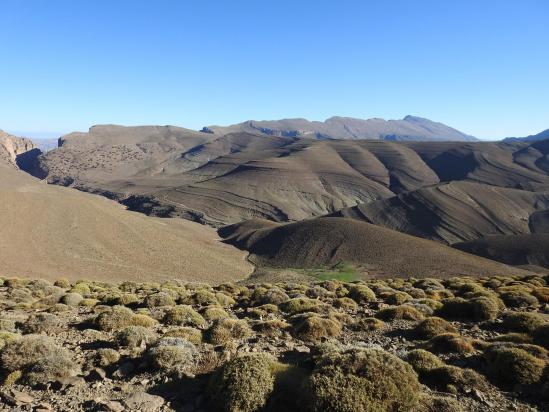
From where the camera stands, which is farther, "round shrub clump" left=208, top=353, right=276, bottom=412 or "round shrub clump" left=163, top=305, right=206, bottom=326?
"round shrub clump" left=163, top=305, right=206, bottom=326

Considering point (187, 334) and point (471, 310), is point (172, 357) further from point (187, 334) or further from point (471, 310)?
point (471, 310)

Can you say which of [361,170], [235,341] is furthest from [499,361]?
[361,170]

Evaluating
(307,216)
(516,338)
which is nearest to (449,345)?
(516,338)

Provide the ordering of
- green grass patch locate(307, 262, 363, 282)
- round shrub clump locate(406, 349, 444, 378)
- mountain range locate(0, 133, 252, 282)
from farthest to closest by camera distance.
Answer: green grass patch locate(307, 262, 363, 282), mountain range locate(0, 133, 252, 282), round shrub clump locate(406, 349, 444, 378)

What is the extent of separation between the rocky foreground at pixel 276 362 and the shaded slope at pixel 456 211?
301ft

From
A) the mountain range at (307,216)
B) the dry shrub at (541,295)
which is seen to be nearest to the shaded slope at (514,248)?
the mountain range at (307,216)

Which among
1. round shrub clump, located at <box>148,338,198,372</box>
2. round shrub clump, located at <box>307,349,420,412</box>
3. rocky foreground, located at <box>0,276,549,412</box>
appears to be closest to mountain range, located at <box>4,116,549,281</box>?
rocky foreground, located at <box>0,276,549,412</box>

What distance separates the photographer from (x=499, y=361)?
10477 millimetres

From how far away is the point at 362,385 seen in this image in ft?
26.2

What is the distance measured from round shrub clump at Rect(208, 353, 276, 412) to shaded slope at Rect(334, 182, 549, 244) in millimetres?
99442

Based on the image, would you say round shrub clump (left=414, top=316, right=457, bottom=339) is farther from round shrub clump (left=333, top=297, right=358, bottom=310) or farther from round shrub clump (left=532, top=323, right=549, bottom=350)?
round shrub clump (left=333, top=297, right=358, bottom=310)

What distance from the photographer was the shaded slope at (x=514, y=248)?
Answer: 77000mm

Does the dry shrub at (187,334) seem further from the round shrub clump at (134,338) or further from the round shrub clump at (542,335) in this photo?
the round shrub clump at (542,335)

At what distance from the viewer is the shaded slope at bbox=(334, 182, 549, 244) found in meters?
105
